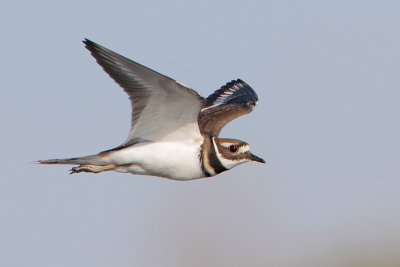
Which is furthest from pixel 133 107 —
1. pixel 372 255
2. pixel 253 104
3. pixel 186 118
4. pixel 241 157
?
pixel 372 255

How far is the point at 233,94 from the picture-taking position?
2112 cm

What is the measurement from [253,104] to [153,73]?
4.47 meters

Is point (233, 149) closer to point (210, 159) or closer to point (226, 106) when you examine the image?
point (210, 159)

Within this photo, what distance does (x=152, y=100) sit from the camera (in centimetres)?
1647

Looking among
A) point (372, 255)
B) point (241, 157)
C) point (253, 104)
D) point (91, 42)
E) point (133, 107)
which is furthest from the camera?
point (372, 255)

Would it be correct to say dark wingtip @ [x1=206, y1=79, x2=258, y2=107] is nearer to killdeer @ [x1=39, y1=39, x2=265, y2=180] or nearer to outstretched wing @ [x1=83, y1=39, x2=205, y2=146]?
killdeer @ [x1=39, y1=39, x2=265, y2=180]

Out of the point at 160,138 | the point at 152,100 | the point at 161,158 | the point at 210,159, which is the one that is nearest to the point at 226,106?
the point at 210,159

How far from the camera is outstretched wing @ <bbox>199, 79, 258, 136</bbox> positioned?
18734mm

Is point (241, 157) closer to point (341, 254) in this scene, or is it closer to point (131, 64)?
point (131, 64)

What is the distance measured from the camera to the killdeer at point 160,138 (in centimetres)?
1603

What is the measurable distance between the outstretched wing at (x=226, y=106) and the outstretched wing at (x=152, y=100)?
0.83 metres

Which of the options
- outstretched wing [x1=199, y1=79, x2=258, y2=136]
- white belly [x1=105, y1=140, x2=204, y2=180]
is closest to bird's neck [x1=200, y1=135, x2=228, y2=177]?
white belly [x1=105, y1=140, x2=204, y2=180]

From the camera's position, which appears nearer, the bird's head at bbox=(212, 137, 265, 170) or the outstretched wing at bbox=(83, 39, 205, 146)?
the outstretched wing at bbox=(83, 39, 205, 146)

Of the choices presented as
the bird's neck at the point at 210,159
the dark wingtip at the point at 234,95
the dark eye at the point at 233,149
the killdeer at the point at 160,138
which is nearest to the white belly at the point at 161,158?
the killdeer at the point at 160,138
